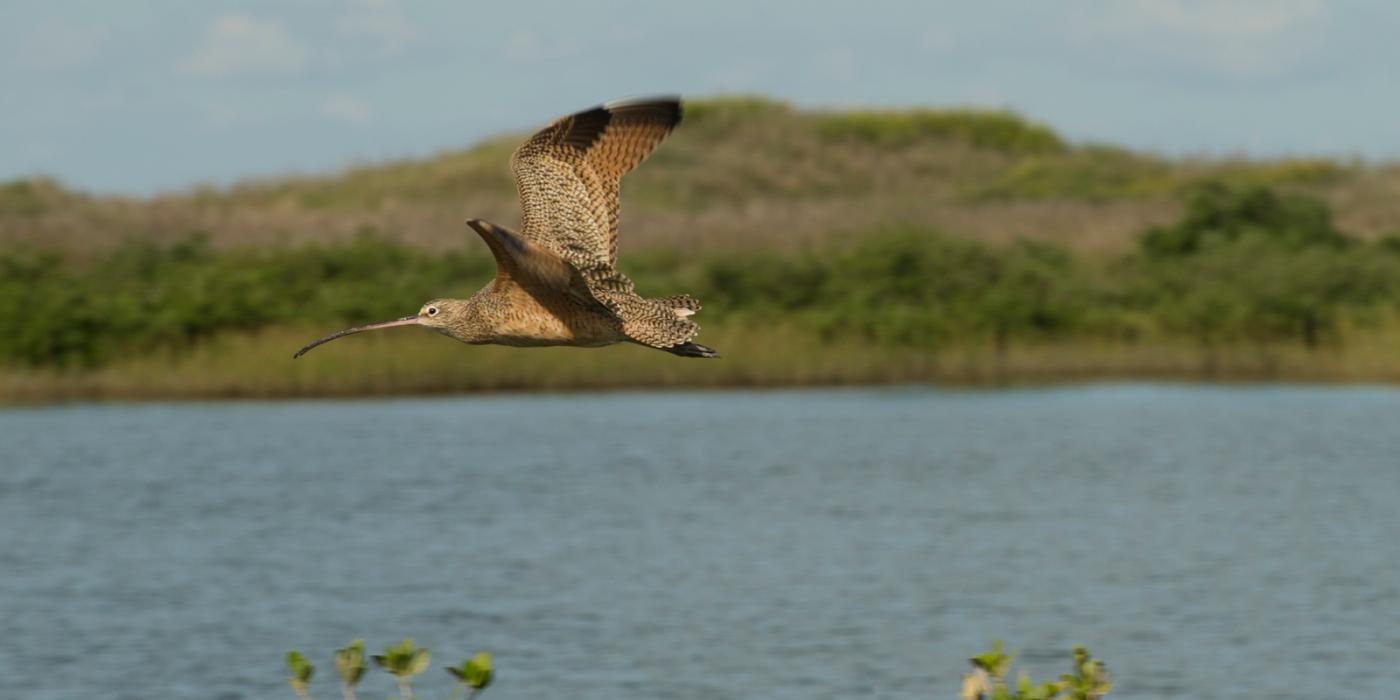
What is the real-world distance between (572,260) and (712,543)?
767cm

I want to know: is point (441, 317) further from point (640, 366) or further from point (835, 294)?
point (835, 294)

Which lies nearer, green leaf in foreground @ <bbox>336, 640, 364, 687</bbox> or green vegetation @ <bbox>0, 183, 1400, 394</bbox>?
green leaf in foreground @ <bbox>336, 640, 364, 687</bbox>

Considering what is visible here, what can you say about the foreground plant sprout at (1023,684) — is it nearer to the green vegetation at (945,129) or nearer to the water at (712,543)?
the water at (712,543)

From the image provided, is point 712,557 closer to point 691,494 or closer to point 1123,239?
point 691,494

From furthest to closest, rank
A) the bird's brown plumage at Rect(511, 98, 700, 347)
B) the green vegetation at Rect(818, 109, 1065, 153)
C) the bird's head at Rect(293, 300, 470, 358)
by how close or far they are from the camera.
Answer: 1. the green vegetation at Rect(818, 109, 1065, 153)
2. the bird's brown plumage at Rect(511, 98, 700, 347)
3. the bird's head at Rect(293, 300, 470, 358)

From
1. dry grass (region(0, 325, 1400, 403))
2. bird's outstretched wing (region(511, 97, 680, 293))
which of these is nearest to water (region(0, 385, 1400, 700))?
dry grass (region(0, 325, 1400, 403))

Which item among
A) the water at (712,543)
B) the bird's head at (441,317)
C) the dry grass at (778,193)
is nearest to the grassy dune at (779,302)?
the dry grass at (778,193)

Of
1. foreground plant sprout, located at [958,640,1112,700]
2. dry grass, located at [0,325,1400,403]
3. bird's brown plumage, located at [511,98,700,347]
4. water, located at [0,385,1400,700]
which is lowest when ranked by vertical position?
water, located at [0,385,1400,700]

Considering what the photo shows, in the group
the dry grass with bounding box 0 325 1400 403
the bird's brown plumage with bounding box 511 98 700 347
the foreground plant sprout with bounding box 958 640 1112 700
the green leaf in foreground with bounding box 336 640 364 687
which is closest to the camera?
the foreground plant sprout with bounding box 958 640 1112 700

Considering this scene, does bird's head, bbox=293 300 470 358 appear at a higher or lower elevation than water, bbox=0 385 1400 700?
higher

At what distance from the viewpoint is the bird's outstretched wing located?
27.5ft

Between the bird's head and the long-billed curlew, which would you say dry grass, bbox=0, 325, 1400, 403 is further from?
the bird's head

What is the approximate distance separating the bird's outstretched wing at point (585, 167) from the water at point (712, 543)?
3241 mm

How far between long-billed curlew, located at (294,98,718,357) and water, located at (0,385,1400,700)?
3.26 m
